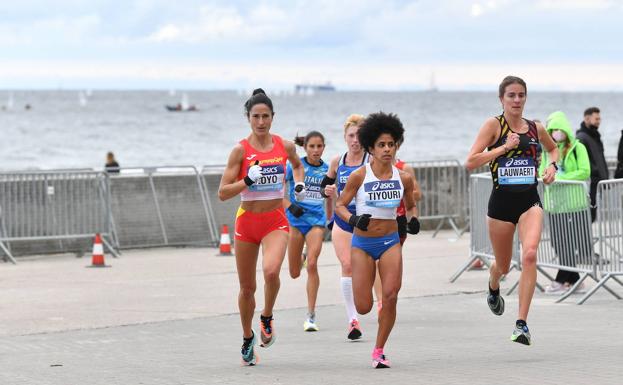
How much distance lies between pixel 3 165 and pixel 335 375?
60.1m

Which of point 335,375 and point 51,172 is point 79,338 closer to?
point 335,375

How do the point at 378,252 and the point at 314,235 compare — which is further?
the point at 314,235

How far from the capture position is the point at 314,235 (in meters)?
11.9

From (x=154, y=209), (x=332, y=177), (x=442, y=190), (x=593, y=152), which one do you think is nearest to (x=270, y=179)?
(x=332, y=177)

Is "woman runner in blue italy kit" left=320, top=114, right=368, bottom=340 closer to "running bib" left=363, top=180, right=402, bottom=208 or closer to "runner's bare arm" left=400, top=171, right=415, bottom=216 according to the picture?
"runner's bare arm" left=400, top=171, right=415, bottom=216

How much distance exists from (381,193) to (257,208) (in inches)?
37.2

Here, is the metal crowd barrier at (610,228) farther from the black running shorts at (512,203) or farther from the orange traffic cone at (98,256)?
the orange traffic cone at (98,256)

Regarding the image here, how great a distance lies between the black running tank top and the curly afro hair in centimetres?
112

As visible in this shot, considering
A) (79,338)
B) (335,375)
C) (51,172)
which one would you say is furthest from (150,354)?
(51,172)

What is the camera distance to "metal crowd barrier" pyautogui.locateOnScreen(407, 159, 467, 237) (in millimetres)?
22641

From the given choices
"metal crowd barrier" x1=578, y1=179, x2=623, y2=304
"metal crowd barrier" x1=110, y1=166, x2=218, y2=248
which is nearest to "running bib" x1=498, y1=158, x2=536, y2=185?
"metal crowd barrier" x1=578, y1=179, x2=623, y2=304

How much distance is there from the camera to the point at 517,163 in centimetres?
1017

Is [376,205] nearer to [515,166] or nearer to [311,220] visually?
[515,166]

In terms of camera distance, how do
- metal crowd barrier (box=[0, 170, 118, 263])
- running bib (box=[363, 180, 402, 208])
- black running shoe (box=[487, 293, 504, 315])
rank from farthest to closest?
metal crowd barrier (box=[0, 170, 118, 263]) < black running shoe (box=[487, 293, 504, 315]) < running bib (box=[363, 180, 402, 208])
